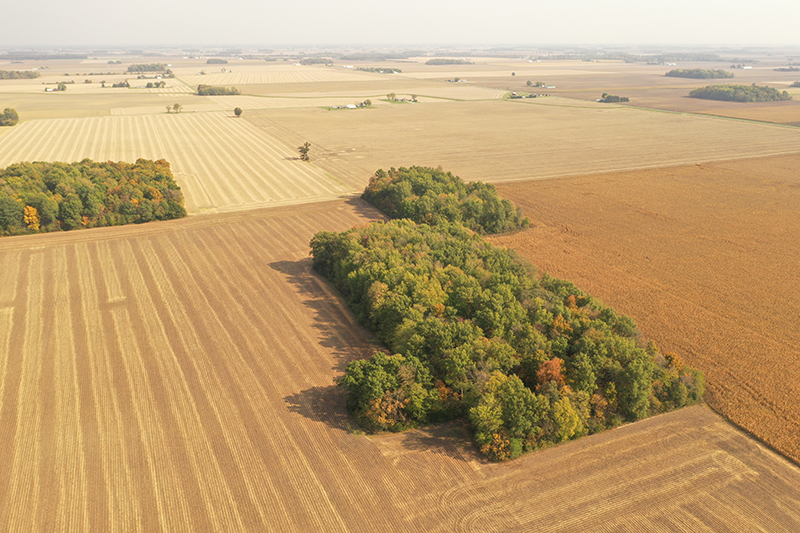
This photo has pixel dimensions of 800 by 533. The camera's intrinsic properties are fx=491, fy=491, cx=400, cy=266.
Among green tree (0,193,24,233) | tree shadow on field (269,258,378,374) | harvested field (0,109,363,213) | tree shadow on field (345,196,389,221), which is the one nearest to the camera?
tree shadow on field (269,258,378,374)

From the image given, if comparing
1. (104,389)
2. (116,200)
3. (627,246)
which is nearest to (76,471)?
(104,389)

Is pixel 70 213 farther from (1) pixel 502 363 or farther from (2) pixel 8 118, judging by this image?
(2) pixel 8 118

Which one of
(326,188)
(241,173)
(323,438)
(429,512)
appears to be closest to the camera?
(429,512)

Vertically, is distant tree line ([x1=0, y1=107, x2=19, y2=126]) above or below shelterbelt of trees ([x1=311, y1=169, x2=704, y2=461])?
above

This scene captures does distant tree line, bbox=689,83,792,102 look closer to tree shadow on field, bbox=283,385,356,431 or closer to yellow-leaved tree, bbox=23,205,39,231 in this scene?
tree shadow on field, bbox=283,385,356,431

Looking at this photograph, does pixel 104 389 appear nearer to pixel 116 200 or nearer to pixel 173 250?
pixel 173 250

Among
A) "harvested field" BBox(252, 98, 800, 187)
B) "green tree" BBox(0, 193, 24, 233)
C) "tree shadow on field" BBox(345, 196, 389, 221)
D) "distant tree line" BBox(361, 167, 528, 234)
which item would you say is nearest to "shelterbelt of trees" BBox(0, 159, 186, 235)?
"green tree" BBox(0, 193, 24, 233)
